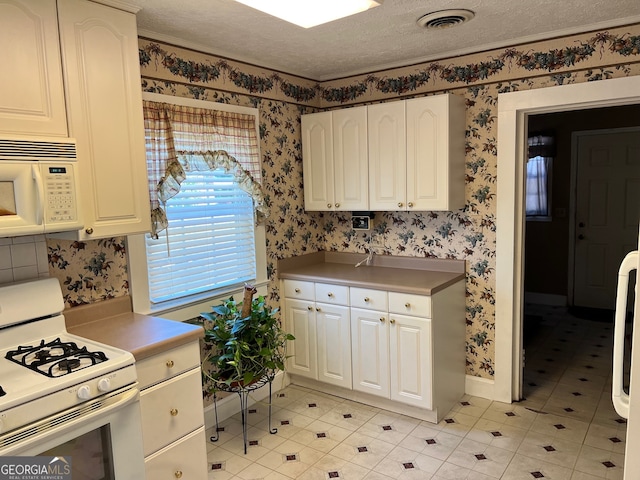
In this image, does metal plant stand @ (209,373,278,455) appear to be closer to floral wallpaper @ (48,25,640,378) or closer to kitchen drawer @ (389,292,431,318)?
floral wallpaper @ (48,25,640,378)

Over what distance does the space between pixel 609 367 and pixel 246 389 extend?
9.69ft

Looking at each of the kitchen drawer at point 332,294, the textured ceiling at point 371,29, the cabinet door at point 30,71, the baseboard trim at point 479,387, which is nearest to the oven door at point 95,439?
the cabinet door at point 30,71

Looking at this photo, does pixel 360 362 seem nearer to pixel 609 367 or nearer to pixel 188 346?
pixel 188 346

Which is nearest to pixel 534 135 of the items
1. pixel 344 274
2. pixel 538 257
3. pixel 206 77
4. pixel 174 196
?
pixel 538 257

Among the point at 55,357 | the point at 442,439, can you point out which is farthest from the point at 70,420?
the point at 442,439

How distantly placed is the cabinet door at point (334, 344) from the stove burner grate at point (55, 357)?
1729 millimetres

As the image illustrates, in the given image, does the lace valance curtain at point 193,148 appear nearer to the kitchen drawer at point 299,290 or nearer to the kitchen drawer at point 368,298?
the kitchen drawer at point 299,290

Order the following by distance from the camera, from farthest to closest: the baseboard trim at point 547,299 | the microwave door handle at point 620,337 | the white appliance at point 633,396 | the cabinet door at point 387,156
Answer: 1. the baseboard trim at point 547,299
2. the cabinet door at point 387,156
3. the microwave door handle at point 620,337
4. the white appliance at point 633,396

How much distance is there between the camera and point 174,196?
2768 millimetres

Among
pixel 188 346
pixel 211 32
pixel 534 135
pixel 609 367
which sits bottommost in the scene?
pixel 609 367

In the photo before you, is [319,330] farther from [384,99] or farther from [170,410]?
[384,99]

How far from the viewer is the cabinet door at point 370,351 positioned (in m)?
3.15

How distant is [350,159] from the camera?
347cm

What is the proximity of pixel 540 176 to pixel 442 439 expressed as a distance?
3845mm
